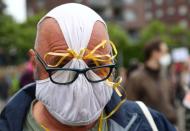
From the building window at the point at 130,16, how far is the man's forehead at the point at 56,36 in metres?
89.1

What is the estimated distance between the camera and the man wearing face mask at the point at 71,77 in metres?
2.51

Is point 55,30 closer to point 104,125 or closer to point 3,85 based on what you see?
point 104,125

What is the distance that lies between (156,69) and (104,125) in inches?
153

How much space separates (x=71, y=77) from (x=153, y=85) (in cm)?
394

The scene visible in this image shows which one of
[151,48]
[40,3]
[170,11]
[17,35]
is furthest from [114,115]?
[170,11]

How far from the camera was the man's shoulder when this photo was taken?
2.64 metres

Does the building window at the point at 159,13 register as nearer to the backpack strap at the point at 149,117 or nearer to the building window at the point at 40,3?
the building window at the point at 40,3

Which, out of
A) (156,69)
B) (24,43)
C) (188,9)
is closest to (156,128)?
(156,69)

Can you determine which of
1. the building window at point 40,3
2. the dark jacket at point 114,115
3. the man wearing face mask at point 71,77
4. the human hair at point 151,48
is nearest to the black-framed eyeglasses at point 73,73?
the man wearing face mask at point 71,77

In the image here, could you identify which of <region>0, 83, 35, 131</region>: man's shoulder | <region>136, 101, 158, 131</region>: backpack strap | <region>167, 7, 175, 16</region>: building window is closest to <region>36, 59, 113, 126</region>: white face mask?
→ <region>0, 83, 35, 131</region>: man's shoulder

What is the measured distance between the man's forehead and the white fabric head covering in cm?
2

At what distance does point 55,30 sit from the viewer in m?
2.55

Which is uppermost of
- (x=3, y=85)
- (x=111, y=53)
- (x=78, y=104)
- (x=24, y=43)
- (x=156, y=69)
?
(x=111, y=53)

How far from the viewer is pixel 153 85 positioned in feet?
21.0
